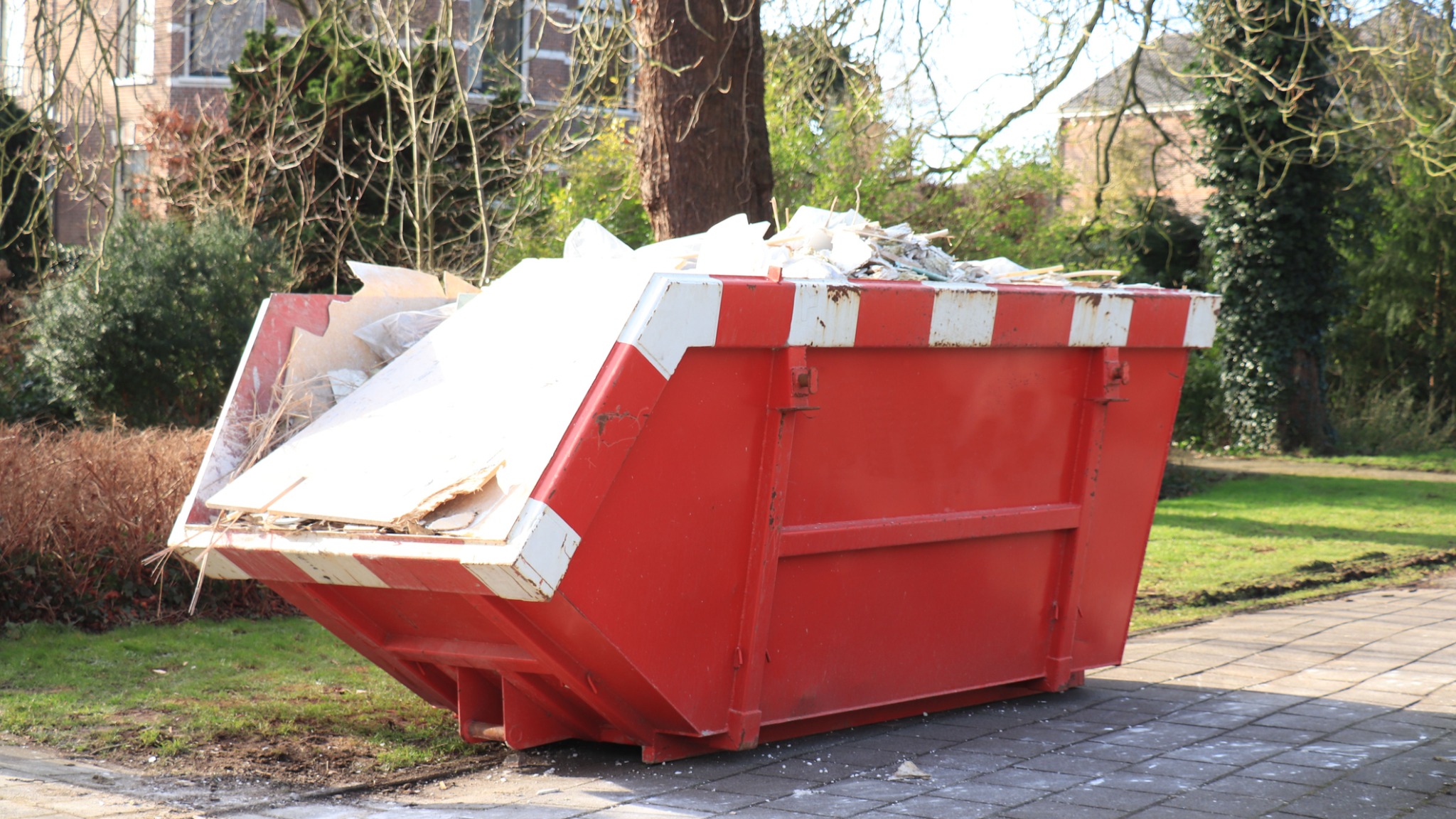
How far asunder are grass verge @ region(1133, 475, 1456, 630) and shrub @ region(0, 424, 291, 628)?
15.1 feet

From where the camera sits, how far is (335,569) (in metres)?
3.59

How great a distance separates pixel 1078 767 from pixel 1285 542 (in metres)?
6.13

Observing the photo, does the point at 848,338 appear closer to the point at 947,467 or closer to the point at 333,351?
the point at 947,467

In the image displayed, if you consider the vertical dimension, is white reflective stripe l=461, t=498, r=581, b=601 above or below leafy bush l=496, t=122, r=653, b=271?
below

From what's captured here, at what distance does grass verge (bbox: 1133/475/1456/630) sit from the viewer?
24.8 feet

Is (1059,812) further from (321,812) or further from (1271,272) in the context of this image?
(1271,272)

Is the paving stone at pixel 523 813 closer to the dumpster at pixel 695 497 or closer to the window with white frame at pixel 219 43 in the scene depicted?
the dumpster at pixel 695 497

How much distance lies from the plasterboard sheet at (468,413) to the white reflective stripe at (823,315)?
482mm

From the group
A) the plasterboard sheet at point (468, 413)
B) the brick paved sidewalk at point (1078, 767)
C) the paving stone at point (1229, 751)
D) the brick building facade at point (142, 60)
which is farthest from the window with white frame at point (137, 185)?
the paving stone at point (1229, 751)

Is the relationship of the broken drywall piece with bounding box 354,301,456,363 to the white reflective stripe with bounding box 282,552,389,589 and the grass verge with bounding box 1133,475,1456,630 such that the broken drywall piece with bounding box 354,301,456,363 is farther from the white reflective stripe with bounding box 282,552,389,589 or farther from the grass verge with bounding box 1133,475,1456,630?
the grass verge with bounding box 1133,475,1456,630

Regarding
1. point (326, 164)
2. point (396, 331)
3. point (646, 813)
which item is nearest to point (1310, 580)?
point (646, 813)

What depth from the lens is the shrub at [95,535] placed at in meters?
5.88

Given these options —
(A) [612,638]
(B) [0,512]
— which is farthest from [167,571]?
(A) [612,638]

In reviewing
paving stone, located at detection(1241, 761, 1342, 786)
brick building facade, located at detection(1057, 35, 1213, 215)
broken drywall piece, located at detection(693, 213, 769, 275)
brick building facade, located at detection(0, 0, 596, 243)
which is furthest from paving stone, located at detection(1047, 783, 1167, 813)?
brick building facade, located at detection(0, 0, 596, 243)
